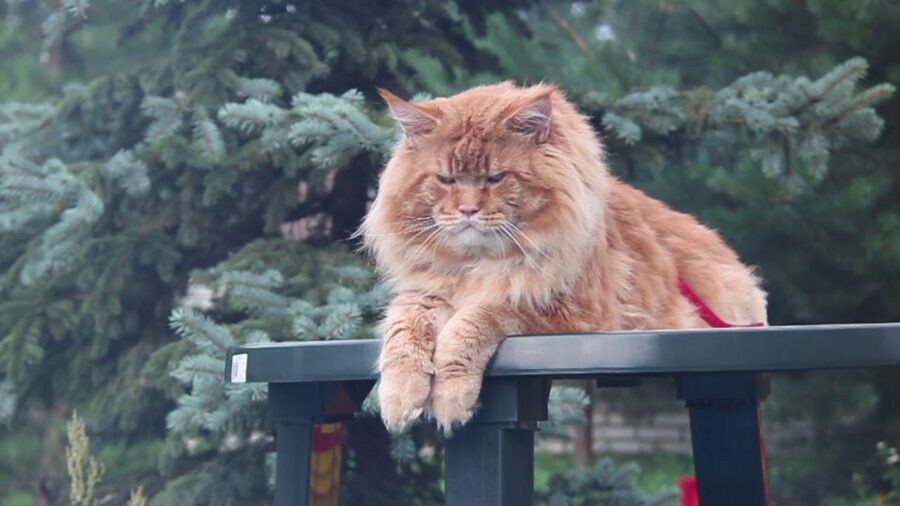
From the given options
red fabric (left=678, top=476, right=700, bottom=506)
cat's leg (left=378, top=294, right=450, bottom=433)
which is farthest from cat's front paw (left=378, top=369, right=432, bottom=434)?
red fabric (left=678, top=476, right=700, bottom=506)

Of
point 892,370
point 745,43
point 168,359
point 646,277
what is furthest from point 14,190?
point 892,370

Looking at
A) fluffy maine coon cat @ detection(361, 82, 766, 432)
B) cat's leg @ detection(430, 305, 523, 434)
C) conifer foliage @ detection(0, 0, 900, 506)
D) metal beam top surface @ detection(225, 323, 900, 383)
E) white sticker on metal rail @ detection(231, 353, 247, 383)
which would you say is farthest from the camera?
conifer foliage @ detection(0, 0, 900, 506)

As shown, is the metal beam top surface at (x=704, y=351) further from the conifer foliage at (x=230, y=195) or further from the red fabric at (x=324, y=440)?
the conifer foliage at (x=230, y=195)

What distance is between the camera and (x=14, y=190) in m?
3.20

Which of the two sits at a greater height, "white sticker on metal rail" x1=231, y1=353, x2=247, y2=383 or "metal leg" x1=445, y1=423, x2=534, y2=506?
"white sticker on metal rail" x1=231, y1=353, x2=247, y2=383

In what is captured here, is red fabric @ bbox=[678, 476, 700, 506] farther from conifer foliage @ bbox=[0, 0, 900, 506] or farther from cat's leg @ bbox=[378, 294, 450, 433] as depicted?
cat's leg @ bbox=[378, 294, 450, 433]

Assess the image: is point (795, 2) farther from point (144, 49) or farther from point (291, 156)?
point (144, 49)

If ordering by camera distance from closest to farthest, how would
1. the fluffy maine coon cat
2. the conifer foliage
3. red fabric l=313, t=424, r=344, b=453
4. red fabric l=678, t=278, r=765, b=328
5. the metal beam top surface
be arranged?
the metal beam top surface < the fluffy maine coon cat < red fabric l=313, t=424, r=344, b=453 < red fabric l=678, t=278, r=765, b=328 < the conifer foliage

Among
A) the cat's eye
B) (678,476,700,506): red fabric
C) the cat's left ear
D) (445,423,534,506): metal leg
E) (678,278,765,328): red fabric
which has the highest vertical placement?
the cat's left ear

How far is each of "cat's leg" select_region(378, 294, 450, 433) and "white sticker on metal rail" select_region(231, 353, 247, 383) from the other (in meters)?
0.32

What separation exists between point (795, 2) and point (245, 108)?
2.28m

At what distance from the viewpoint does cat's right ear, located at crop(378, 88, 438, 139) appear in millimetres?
2217

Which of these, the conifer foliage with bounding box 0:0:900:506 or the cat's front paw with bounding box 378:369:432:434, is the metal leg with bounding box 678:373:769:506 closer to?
the conifer foliage with bounding box 0:0:900:506

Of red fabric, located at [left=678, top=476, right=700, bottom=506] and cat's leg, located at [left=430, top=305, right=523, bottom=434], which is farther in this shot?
red fabric, located at [left=678, top=476, right=700, bottom=506]
